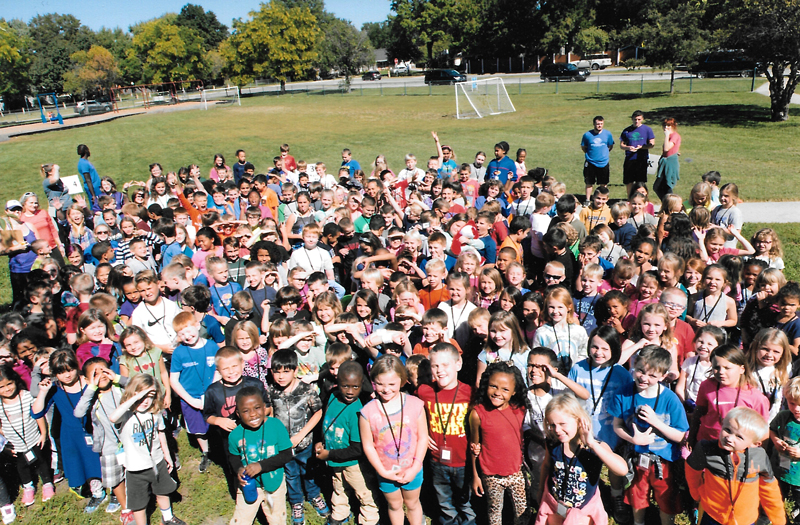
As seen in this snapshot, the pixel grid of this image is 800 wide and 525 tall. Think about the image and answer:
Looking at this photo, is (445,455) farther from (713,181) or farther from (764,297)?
(713,181)

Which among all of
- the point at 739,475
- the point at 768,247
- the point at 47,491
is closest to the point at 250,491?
the point at 47,491

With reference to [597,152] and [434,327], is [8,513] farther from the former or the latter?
[597,152]

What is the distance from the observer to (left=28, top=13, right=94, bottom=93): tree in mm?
76900

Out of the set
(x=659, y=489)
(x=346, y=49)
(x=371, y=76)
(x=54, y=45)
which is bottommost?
(x=659, y=489)

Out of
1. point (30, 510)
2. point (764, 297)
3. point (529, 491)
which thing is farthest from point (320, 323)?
point (764, 297)

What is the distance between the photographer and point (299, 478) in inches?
183

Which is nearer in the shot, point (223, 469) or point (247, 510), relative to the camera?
point (247, 510)

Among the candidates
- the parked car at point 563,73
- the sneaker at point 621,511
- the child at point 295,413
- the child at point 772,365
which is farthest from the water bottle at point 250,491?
the parked car at point 563,73

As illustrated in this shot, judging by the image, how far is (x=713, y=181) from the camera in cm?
866

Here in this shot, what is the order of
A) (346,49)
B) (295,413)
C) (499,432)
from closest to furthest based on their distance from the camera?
(499,432)
(295,413)
(346,49)

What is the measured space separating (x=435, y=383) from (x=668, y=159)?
8756mm

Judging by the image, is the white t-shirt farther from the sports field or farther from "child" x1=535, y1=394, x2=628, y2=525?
"child" x1=535, y1=394, x2=628, y2=525

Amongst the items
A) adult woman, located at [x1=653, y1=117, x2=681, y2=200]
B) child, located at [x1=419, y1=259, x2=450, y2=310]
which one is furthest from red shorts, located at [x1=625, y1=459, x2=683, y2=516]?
adult woman, located at [x1=653, y1=117, x2=681, y2=200]

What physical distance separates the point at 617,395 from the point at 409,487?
70.4 inches
